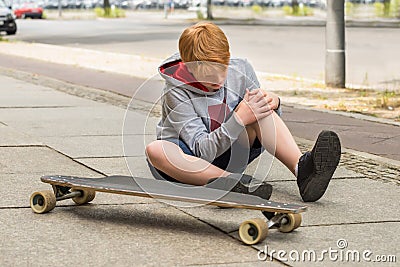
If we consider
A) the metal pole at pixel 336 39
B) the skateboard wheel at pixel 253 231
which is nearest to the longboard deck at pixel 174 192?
the skateboard wheel at pixel 253 231

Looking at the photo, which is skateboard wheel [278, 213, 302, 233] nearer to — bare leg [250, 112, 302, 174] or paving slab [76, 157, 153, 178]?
bare leg [250, 112, 302, 174]

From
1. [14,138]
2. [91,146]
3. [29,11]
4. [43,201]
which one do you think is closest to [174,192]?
[43,201]

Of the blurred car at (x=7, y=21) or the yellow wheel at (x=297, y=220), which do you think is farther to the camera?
the blurred car at (x=7, y=21)

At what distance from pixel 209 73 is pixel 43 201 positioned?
1081 millimetres

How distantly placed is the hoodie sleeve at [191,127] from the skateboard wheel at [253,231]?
26.4 inches

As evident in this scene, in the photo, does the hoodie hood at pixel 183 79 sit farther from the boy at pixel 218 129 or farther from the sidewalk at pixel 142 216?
the sidewalk at pixel 142 216

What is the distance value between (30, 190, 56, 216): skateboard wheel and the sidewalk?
0.04 m

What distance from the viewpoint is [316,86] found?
1192 centimetres

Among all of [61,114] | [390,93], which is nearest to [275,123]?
[61,114]

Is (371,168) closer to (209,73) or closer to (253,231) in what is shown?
(209,73)

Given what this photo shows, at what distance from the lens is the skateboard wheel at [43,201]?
4.88 metres

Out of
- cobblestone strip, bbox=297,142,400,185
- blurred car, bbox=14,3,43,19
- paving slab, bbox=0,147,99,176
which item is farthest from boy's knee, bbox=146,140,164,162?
blurred car, bbox=14,3,43,19

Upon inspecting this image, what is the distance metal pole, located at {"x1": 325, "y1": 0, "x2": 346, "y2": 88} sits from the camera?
37.5 ft

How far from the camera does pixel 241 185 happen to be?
4.79 metres
